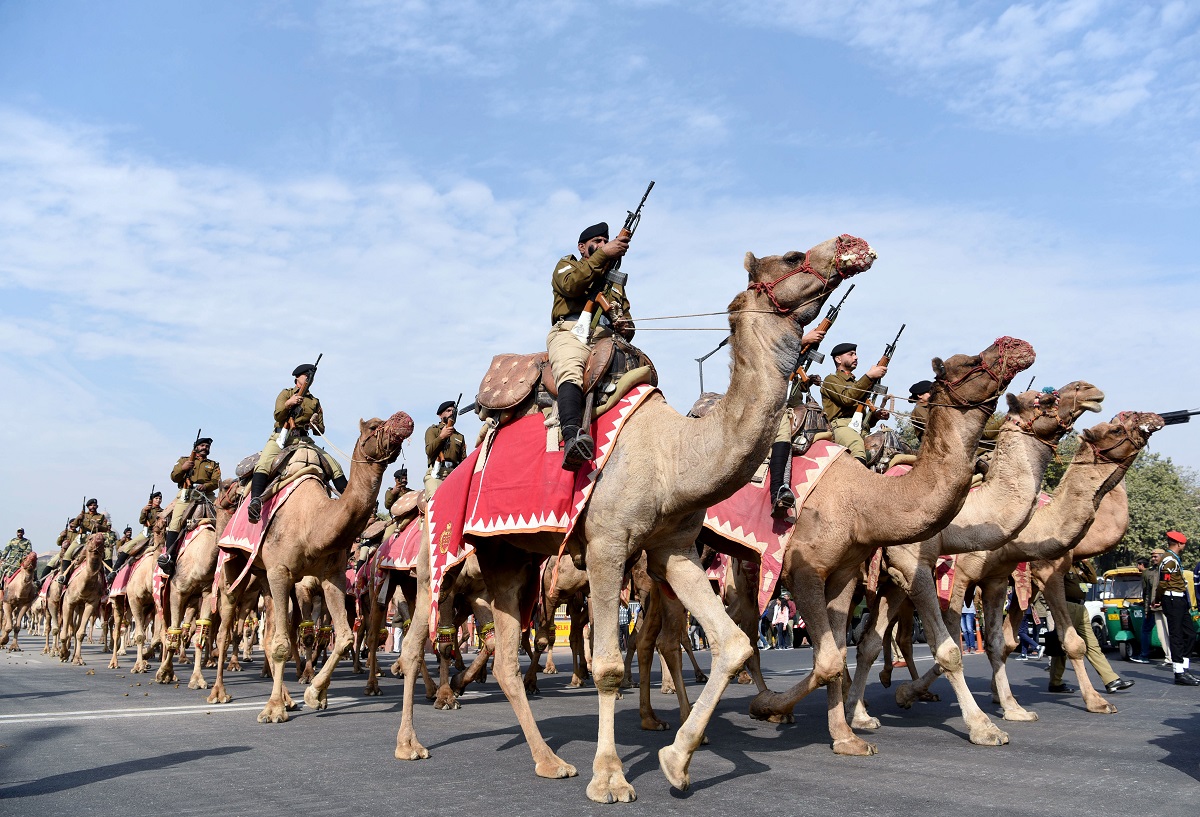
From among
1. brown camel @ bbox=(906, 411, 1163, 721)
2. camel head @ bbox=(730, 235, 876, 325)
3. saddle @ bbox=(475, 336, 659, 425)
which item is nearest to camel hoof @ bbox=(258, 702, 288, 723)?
saddle @ bbox=(475, 336, 659, 425)

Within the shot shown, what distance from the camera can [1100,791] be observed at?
6617 millimetres

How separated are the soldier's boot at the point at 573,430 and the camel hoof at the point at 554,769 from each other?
227cm

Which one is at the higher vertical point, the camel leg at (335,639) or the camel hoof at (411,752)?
the camel leg at (335,639)

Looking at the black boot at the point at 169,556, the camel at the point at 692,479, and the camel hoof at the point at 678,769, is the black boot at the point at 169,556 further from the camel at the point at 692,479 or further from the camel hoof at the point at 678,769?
the camel hoof at the point at 678,769

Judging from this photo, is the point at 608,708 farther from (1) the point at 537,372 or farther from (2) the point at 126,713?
(2) the point at 126,713

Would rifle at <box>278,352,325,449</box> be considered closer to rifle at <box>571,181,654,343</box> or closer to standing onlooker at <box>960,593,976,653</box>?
rifle at <box>571,181,654,343</box>

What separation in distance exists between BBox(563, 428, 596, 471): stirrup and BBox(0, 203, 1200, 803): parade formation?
0.02m

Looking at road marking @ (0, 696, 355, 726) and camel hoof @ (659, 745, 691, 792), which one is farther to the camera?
road marking @ (0, 696, 355, 726)

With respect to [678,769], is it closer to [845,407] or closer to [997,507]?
[997,507]

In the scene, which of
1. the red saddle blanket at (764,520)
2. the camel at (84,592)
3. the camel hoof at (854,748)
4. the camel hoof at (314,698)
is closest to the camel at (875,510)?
the camel hoof at (854,748)

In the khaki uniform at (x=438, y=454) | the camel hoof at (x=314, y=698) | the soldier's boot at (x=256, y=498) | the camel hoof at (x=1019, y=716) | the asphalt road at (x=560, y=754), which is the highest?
the khaki uniform at (x=438, y=454)

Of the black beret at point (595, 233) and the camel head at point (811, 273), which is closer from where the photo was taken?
the camel head at point (811, 273)

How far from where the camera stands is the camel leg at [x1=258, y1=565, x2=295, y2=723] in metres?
10.9

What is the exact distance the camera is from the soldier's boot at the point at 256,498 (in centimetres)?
1287
